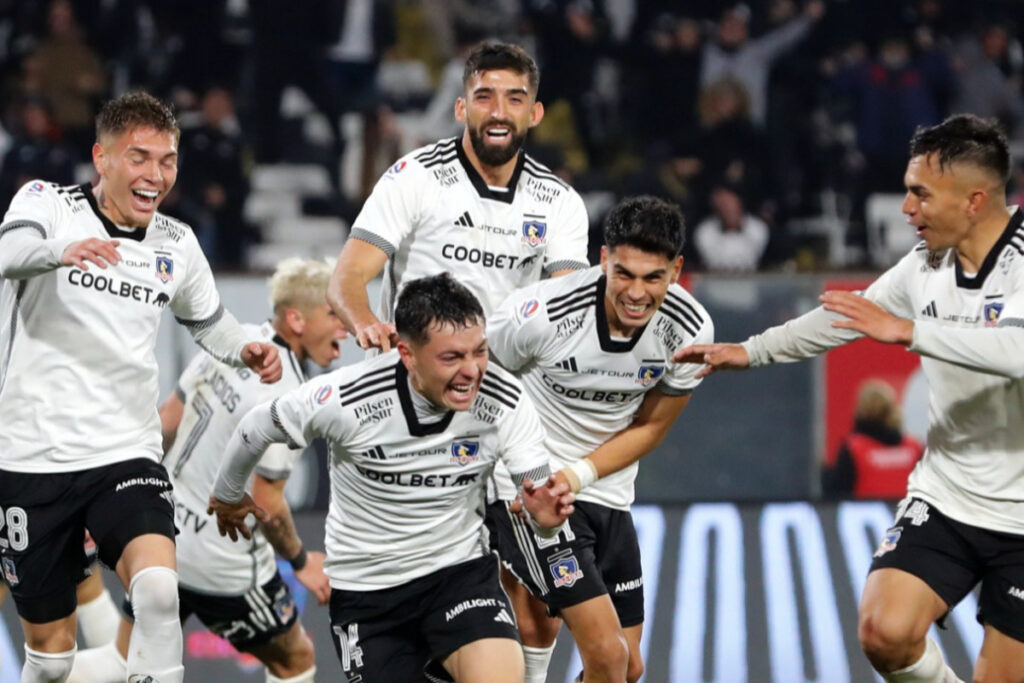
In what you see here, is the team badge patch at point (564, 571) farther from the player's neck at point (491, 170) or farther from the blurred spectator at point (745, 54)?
the blurred spectator at point (745, 54)

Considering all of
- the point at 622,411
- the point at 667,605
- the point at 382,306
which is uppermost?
the point at 382,306

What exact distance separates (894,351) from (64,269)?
18.1 ft

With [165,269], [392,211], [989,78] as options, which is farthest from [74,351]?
[989,78]

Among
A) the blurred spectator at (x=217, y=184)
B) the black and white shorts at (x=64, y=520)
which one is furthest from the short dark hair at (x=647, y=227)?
the blurred spectator at (x=217, y=184)

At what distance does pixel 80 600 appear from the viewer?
7.45 m

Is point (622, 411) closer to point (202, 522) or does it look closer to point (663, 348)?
point (663, 348)

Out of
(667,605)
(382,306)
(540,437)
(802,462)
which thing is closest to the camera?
(540,437)

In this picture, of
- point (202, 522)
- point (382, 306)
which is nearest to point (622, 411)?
point (382, 306)

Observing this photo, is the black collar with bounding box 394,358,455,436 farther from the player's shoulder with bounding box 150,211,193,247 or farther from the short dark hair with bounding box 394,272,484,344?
the player's shoulder with bounding box 150,211,193,247

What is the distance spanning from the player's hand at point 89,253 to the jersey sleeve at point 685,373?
2075mm

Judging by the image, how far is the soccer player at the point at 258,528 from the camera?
22.2 ft

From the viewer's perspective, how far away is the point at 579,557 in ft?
19.4

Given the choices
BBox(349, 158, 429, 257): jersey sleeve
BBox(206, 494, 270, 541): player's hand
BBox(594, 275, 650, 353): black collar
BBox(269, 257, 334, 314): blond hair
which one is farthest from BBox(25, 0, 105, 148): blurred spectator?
BBox(594, 275, 650, 353): black collar

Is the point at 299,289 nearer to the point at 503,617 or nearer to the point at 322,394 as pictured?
the point at 322,394
